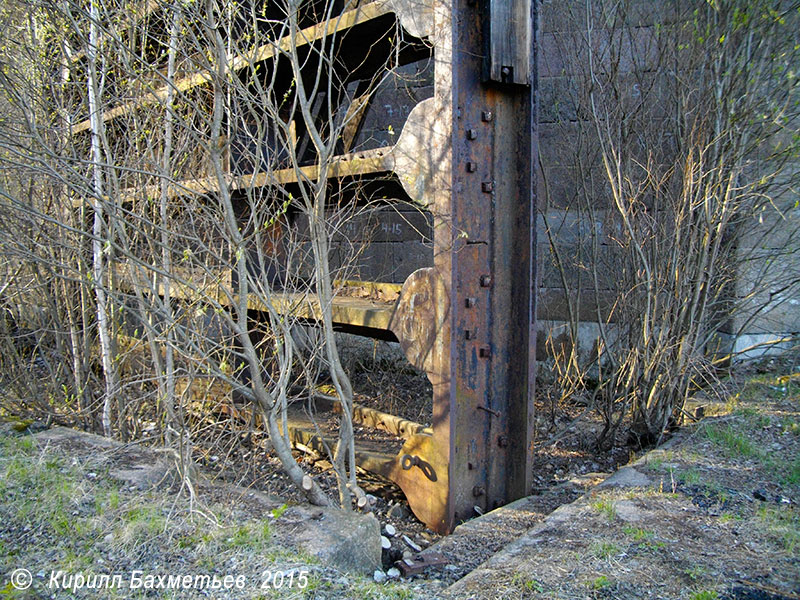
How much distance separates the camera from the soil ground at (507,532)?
270 centimetres

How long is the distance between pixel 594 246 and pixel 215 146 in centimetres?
364

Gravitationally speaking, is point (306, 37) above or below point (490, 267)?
above

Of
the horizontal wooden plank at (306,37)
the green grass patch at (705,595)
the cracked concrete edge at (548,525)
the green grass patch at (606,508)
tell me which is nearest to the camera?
the green grass patch at (705,595)

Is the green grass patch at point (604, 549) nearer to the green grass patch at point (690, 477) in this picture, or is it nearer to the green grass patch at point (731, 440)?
the green grass patch at point (690, 477)

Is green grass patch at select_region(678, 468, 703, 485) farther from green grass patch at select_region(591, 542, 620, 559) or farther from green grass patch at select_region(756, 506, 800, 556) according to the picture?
green grass patch at select_region(591, 542, 620, 559)

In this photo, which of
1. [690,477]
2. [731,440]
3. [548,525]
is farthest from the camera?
[731,440]

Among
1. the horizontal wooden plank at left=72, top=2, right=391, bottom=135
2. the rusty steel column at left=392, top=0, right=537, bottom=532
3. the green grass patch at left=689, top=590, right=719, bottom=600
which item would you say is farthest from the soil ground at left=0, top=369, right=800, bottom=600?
the horizontal wooden plank at left=72, top=2, right=391, bottom=135

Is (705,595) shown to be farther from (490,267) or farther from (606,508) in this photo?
(490,267)

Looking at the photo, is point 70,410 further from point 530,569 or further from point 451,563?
point 530,569

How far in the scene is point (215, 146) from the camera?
352cm

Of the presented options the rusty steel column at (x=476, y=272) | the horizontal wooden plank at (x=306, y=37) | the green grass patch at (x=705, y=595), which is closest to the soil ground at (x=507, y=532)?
the green grass patch at (x=705, y=595)

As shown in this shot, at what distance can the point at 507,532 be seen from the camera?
12.3 feet

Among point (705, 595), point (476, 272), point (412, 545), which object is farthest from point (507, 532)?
point (476, 272)

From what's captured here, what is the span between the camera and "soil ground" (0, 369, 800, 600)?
270cm
